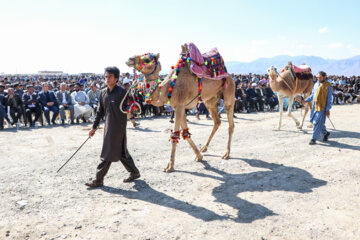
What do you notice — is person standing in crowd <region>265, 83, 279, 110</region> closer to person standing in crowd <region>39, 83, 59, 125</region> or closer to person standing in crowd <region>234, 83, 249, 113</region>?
person standing in crowd <region>234, 83, 249, 113</region>

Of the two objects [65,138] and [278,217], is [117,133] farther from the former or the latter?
[65,138]

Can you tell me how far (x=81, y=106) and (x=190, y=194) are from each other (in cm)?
857

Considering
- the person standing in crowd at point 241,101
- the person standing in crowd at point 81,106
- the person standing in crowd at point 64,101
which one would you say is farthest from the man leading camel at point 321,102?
the person standing in crowd at point 64,101

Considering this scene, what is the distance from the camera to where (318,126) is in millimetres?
7074

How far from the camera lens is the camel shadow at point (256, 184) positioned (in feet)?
12.2

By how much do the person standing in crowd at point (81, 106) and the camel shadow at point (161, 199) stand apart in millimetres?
7528

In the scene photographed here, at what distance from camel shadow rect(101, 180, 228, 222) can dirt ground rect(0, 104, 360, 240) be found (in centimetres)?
1

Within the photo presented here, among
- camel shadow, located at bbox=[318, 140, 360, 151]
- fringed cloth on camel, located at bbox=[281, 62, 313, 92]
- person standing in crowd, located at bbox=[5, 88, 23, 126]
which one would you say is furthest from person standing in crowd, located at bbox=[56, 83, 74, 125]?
camel shadow, located at bbox=[318, 140, 360, 151]

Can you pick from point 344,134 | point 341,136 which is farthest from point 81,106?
point 344,134

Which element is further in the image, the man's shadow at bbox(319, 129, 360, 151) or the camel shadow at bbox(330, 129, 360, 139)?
the camel shadow at bbox(330, 129, 360, 139)

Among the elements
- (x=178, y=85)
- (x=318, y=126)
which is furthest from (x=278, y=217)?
(x=318, y=126)

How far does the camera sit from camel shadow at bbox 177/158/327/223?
3.72 metres

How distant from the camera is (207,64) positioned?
18.9 ft

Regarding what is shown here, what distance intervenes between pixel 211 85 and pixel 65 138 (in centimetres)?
494
